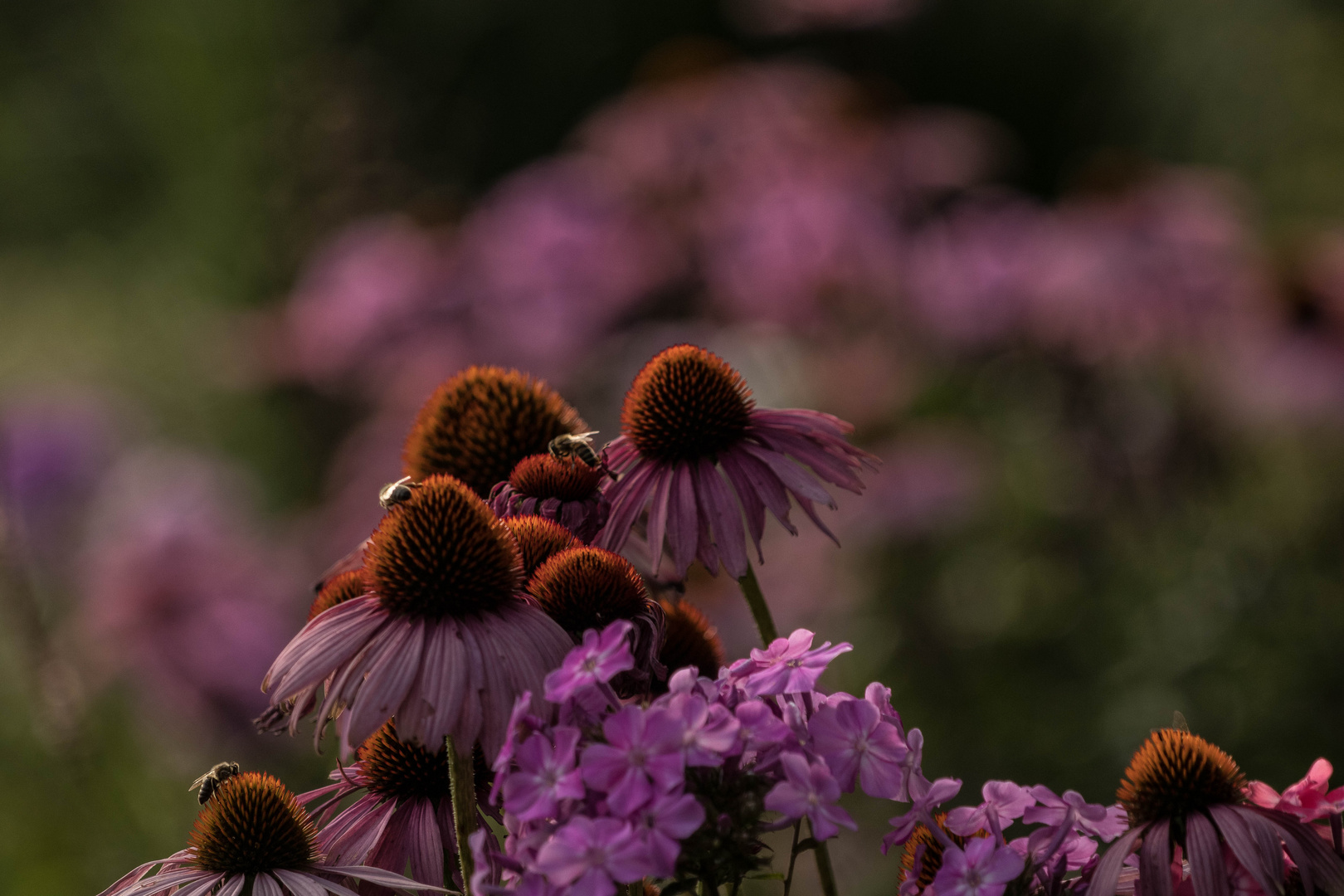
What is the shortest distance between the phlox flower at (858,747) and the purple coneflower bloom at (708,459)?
0.29 metres

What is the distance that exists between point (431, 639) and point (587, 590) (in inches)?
5.2

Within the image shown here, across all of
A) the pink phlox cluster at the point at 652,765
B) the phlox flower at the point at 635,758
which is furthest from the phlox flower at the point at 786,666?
the phlox flower at the point at 635,758

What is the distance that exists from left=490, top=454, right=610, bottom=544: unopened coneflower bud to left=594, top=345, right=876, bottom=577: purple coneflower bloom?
4 centimetres

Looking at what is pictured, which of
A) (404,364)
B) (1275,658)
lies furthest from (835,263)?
(1275,658)

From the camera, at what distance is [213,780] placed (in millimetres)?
1128

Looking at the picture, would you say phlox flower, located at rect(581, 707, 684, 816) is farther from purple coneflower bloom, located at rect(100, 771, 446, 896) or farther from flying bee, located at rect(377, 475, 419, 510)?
flying bee, located at rect(377, 475, 419, 510)

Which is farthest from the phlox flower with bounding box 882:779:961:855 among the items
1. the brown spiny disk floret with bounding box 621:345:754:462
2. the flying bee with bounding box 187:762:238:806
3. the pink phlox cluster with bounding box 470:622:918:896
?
the flying bee with bounding box 187:762:238:806

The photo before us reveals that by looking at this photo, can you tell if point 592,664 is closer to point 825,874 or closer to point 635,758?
point 635,758

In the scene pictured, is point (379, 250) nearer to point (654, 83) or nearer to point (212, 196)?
point (654, 83)

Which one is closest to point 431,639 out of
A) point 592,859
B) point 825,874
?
point 592,859

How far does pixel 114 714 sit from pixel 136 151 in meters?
8.43

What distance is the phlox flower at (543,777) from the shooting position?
2.72 ft

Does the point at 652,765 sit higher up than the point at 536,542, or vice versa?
the point at 536,542

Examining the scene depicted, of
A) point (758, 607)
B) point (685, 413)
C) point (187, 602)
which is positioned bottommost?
point (758, 607)
